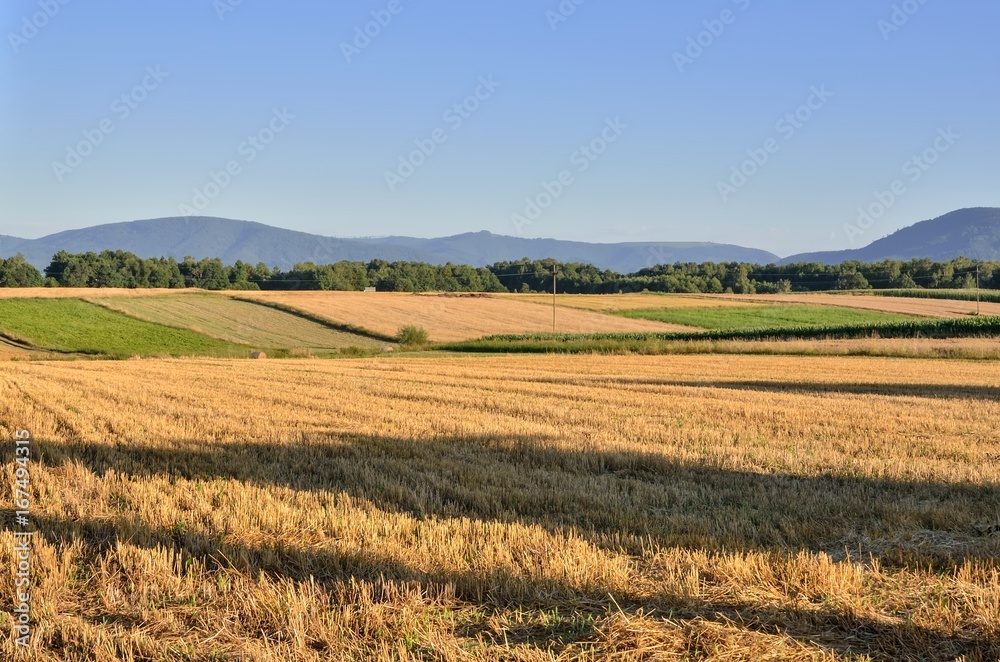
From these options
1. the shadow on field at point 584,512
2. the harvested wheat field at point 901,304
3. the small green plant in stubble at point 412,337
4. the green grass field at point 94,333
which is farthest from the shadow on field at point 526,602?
the harvested wheat field at point 901,304

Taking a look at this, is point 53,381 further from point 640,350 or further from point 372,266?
point 372,266

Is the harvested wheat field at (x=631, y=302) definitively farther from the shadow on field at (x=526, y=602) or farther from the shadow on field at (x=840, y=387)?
the shadow on field at (x=526, y=602)

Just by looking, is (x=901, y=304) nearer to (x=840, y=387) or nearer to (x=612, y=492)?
(x=840, y=387)

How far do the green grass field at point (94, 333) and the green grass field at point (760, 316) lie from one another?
1750 inches

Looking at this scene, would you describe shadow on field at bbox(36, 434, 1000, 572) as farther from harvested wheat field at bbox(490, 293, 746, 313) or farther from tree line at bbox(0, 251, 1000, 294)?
tree line at bbox(0, 251, 1000, 294)

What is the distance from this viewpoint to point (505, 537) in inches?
276

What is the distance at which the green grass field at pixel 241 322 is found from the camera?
6250 cm

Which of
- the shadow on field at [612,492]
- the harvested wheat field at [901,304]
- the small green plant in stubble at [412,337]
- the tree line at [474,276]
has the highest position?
the tree line at [474,276]

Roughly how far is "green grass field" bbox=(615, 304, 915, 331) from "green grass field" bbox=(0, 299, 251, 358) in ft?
146

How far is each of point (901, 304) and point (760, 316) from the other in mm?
24851

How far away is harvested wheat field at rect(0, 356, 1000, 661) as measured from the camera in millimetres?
5086

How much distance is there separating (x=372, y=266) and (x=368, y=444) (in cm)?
14205

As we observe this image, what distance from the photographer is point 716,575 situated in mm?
6117

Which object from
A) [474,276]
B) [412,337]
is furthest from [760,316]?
[474,276]
